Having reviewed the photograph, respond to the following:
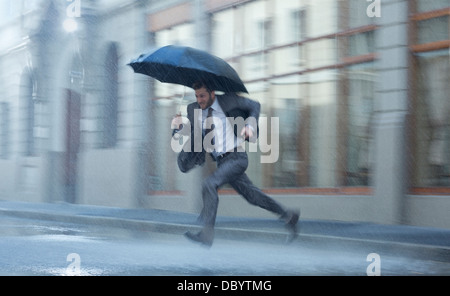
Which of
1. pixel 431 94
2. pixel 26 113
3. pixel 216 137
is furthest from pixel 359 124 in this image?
pixel 26 113

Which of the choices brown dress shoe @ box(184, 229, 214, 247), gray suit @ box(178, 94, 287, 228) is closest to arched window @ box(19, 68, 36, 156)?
gray suit @ box(178, 94, 287, 228)

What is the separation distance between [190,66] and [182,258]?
6.18ft

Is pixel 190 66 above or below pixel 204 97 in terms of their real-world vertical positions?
above

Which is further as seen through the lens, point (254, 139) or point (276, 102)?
point (276, 102)

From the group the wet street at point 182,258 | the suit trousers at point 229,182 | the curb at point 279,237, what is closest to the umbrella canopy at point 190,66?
the suit trousers at point 229,182

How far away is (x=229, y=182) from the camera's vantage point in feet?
25.3

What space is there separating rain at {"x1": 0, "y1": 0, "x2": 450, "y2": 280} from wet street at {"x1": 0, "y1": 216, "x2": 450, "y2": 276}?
28 millimetres

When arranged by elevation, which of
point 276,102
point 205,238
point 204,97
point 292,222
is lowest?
point 205,238

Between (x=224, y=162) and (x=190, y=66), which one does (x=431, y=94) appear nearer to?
(x=224, y=162)

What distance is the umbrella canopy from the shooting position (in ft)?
25.0

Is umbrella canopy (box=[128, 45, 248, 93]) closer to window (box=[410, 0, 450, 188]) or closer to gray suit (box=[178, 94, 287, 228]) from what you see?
gray suit (box=[178, 94, 287, 228])

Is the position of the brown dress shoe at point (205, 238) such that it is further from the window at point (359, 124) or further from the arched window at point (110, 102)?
the arched window at point (110, 102)
